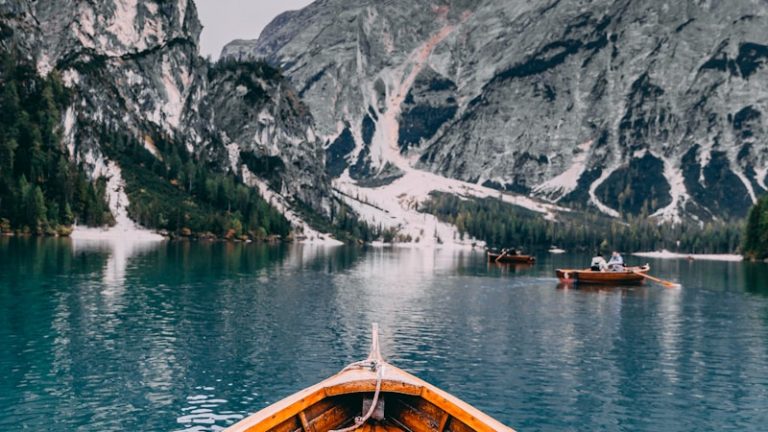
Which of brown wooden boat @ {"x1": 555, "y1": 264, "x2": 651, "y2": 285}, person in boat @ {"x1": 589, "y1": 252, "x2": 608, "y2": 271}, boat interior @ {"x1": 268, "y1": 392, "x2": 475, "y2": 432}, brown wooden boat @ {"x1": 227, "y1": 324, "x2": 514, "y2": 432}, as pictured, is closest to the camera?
brown wooden boat @ {"x1": 227, "y1": 324, "x2": 514, "y2": 432}

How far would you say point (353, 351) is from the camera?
5084cm

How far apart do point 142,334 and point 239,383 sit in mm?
17653

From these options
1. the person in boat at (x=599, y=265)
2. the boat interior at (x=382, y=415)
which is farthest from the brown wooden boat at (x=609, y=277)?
the boat interior at (x=382, y=415)

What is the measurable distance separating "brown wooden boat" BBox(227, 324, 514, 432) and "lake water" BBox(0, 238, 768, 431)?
13616mm

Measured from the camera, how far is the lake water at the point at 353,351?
117ft

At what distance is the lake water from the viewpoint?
35750 mm

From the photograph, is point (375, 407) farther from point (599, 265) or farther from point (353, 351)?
point (599, 265)

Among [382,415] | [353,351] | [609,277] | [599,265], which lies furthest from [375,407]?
[599,265]

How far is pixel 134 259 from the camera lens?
5502 inches

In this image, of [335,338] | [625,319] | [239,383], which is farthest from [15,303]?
[625,319]

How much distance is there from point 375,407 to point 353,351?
30862 millimetres

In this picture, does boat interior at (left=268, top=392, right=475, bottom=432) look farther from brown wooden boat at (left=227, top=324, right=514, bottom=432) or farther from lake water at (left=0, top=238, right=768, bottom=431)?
lake water at (left=0, top=238, right=768, bottom=431)

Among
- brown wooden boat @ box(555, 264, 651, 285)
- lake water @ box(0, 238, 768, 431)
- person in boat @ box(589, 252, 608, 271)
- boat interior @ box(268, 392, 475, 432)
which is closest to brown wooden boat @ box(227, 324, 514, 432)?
boat interior @ box(268, 392, 475, 432)

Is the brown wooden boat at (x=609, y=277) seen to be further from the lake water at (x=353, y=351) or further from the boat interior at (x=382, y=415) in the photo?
the boat interior at (x=382, y=415)
